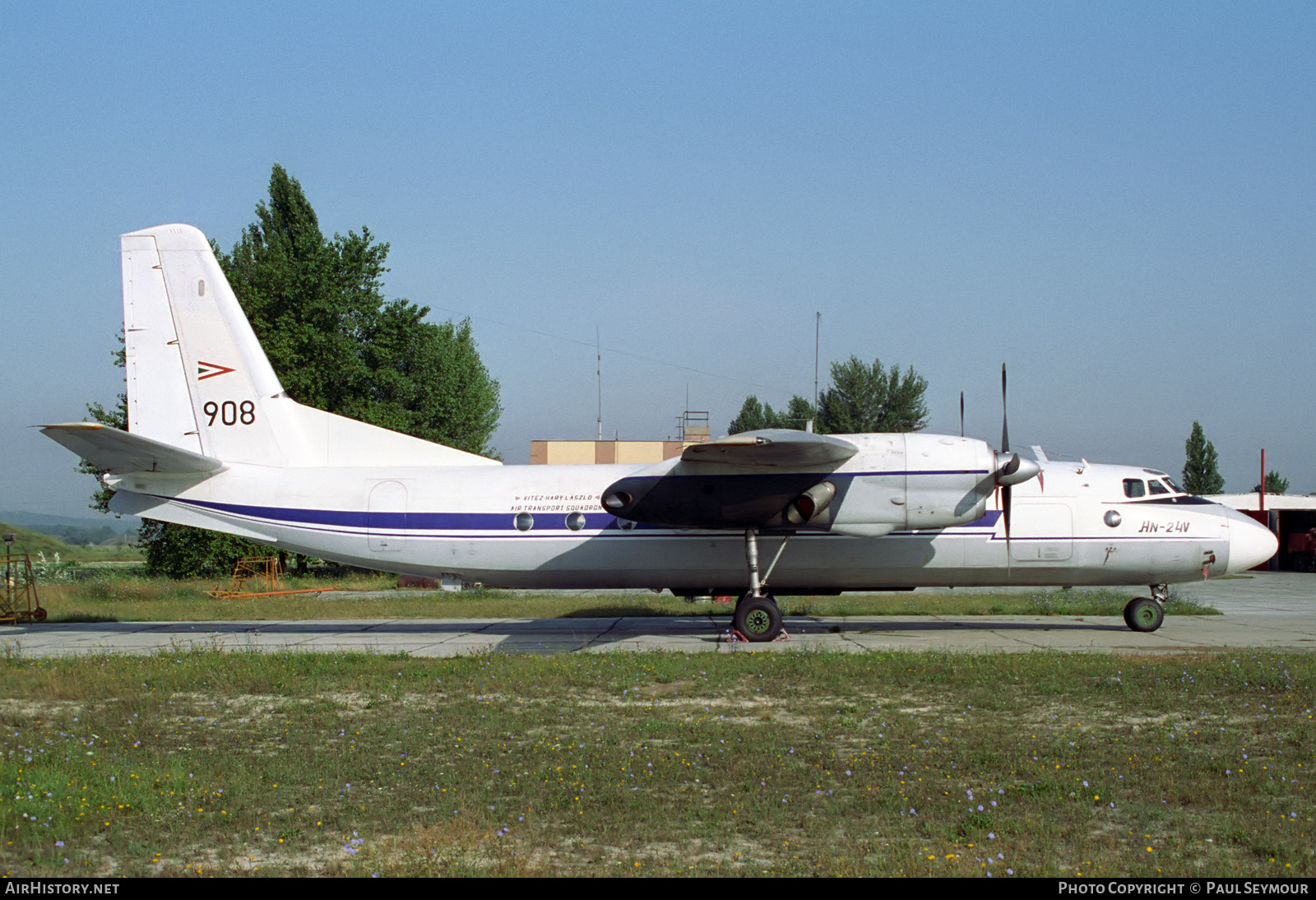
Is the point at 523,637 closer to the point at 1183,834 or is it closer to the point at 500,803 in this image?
the point at 500,803

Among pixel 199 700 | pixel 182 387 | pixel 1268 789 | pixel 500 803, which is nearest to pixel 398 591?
pixel 182 387

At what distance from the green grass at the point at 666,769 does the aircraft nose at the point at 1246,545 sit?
495cm

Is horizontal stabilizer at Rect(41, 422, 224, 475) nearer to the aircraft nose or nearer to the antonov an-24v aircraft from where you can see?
the antonov an-24v aircraft

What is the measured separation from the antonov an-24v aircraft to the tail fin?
0.10 ft

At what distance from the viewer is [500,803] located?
770cm

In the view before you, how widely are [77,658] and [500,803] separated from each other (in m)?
10.7

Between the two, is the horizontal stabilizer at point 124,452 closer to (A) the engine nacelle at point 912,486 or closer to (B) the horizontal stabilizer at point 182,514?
(B) the horizontal stabilizer at point 182,514

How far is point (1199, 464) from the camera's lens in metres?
84.9

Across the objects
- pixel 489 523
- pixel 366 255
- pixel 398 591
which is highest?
pixel 366 255

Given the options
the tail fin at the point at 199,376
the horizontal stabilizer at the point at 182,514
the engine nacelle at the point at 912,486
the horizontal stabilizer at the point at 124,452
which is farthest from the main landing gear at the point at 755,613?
the horizontal stabilizer at the point at 124,452

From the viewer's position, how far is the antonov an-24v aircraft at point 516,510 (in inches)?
706

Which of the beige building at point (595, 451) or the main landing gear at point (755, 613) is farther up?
the beige building at point (595, 451)

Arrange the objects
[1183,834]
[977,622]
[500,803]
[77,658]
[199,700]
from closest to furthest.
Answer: [1183,834], [500,803], [199,700], [77,658], [977,622]
